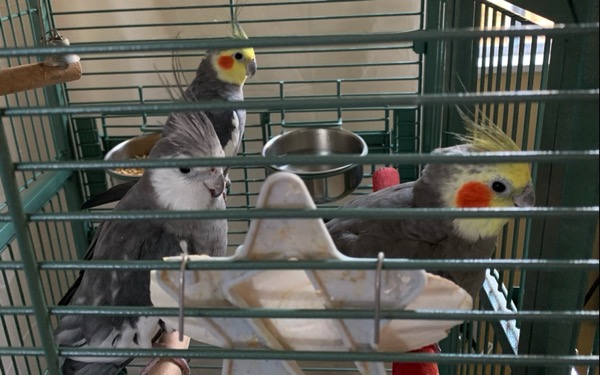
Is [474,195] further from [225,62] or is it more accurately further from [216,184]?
[225,62]

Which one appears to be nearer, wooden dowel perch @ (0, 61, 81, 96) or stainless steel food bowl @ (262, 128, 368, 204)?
wooden dowel perch @ (0, 61, 81, 96)

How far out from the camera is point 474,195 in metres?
0.78

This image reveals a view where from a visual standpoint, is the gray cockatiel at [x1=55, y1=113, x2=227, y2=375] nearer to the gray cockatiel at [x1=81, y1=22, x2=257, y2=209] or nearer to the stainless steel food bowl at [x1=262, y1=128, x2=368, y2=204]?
the stainless steel food bowl at [x1=262, y1=128, x2=368, y2=204]

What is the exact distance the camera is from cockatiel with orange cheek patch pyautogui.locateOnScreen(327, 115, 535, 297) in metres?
0.75

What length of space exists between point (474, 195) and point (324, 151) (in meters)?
0.68

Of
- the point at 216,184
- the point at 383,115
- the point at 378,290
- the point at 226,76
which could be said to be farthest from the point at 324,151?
the point at 378,290

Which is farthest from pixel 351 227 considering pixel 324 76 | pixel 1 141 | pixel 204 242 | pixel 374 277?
pixel 324 76

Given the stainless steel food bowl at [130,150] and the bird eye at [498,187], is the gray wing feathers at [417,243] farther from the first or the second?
the stainless steel food bowl at [130,150]

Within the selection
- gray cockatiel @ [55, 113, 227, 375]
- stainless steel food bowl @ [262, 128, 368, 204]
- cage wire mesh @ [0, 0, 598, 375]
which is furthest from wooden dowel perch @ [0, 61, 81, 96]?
stainless steel food bowl @ [262, 128, 368, 204]

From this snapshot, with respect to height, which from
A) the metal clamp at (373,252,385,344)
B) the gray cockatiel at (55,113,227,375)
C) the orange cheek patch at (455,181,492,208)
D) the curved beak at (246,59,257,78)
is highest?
the curved beak at (246,59,257,78)

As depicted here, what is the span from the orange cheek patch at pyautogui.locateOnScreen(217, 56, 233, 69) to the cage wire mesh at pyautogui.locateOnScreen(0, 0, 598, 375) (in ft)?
0.30

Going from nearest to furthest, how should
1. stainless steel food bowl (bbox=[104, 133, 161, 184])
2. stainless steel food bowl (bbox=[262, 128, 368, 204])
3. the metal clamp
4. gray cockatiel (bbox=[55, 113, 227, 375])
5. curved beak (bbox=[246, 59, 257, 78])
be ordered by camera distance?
1. the metal clamp
2. gray cockatiel (bbox=[55, 113, 227, 375])
3. stainless steel food bowl (bbox=[262, 128, 368, 204])
4. stainless steel food bowl (bbox=[104, 133, 161, 184])
5. curved beak (bbox=[246, 59, 257, 78])

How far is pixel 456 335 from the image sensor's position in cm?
107

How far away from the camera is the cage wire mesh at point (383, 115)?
0.40 m
